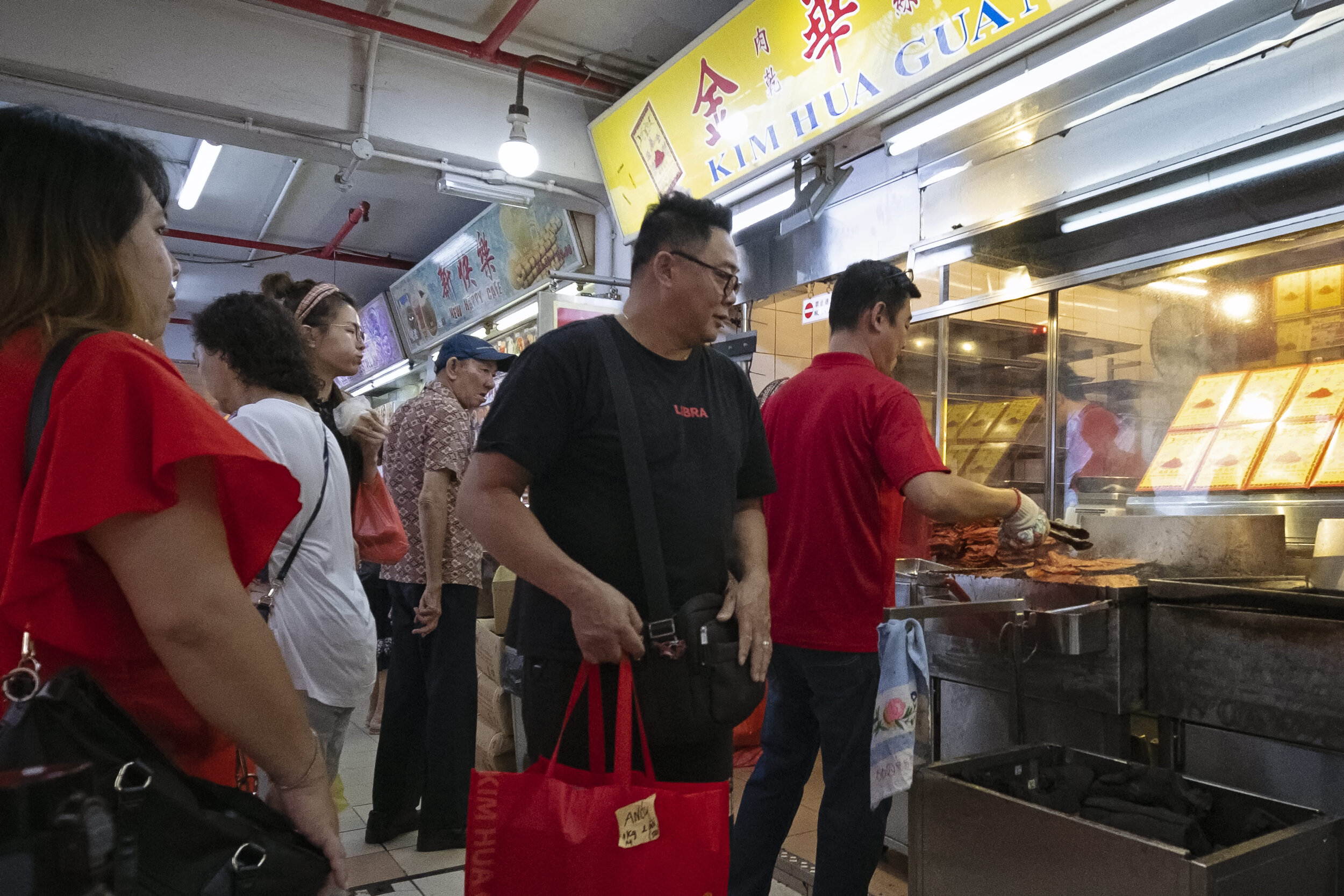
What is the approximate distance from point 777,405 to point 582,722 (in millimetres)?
1329

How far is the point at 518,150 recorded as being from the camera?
500cm

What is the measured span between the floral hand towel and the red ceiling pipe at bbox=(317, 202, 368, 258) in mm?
6456

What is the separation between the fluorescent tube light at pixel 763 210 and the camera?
4.79 metres

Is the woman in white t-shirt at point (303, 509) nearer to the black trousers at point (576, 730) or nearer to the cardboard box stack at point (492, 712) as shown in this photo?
the black trousers at point (576, 730)

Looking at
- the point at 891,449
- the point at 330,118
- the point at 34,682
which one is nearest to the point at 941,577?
the point at 891,449

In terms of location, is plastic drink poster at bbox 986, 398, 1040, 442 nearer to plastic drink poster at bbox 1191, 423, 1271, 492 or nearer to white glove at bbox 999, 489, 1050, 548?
plastic drink poster at bbox 1191, 423, 1271, 492

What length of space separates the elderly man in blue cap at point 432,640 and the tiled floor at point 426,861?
6 centimetres

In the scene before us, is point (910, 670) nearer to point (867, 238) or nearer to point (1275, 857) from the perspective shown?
point (1275, 857)

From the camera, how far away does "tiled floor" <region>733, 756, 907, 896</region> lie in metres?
2.97

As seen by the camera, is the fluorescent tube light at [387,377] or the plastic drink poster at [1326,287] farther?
the fluorescent tube light at [387,377]

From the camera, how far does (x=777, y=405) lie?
2.70 meters

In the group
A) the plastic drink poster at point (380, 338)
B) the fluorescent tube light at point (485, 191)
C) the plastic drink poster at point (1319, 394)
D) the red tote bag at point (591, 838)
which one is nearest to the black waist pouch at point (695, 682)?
the red tote bag at point (591, 838)

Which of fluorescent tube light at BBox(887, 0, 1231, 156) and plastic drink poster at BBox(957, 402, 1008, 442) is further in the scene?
plastic drink poster at BBox(957, 402, 1008, 442)

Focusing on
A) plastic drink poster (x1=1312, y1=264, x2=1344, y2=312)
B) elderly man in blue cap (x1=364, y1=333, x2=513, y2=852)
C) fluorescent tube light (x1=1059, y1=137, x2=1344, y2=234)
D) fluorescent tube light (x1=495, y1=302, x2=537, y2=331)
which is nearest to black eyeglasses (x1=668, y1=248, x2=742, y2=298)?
elderly man in blue cap (x1=364, y1=333, x2=513, y2=852)
